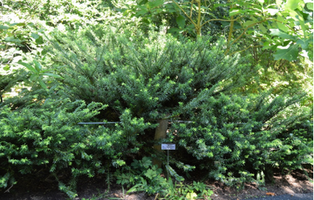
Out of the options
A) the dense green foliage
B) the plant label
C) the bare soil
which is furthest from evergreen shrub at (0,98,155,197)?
the plant label

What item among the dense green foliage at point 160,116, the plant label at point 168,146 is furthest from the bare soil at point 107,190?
the plant label at point 168,146

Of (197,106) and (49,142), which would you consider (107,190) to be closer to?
(49,142)

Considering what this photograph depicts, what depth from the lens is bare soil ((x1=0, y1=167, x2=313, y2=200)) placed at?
7.14 ft

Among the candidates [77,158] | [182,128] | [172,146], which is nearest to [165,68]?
[182,128]

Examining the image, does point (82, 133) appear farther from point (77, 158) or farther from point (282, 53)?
point (282, 53)

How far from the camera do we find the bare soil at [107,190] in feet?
7.14

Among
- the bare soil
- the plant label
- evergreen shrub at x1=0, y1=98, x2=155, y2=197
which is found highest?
evergreen shrub at x1=0, y1=98, x2=155, y2=197

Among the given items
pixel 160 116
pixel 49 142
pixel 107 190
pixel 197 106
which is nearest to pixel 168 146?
pixel 160 116

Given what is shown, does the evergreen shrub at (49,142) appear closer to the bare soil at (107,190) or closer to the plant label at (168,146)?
the bare soil at (107,190)

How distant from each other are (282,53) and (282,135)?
1155 mm

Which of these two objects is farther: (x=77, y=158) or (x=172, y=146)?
(x=172, y=146)

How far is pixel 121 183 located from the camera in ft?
A: 8.11

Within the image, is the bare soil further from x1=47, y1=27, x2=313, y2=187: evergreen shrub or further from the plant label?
the plant label

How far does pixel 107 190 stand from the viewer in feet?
7.64
